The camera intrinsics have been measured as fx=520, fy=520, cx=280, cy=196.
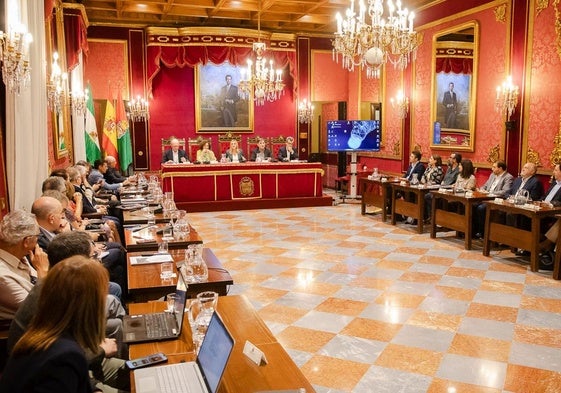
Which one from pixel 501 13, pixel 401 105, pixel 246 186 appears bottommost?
pixel 246 186

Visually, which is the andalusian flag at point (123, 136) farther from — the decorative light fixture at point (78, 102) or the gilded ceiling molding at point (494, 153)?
the gilded ceiling molding at point (494, 153)

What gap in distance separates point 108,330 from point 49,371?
53.4 inches

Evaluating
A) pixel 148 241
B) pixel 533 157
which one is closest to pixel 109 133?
pixel 148 241

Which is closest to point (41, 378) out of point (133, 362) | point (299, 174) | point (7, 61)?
point (133, 362)

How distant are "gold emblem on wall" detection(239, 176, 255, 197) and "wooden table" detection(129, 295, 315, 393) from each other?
796 centimetres

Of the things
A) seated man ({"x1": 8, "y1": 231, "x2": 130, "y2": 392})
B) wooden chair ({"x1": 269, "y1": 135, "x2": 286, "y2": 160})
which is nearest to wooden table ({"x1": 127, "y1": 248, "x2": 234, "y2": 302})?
seated man ({"x1": 8, "y1": 231, "x2": 130, "y2": 392})

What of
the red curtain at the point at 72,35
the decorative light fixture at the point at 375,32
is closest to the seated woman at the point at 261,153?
the red curtain at the point at 72,35

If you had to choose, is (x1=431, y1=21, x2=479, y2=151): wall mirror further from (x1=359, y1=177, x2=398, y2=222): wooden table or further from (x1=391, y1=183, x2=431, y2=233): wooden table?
(x1=359, y1=177, x2=398, y2=222): wooden table

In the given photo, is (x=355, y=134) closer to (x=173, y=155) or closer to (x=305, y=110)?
(x=305, y=110)

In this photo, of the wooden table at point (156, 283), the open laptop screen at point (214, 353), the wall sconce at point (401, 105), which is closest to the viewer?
the open laptop screen at point (214, 353)

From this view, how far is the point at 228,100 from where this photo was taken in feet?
42.8

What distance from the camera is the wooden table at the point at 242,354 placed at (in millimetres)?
1952

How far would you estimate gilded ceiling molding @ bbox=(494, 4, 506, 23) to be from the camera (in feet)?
27.4

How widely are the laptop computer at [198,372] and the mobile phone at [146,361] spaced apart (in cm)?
4
